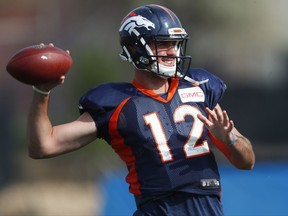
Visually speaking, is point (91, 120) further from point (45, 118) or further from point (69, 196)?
point (69, 196)

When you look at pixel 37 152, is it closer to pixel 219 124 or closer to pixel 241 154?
pixel 219 124

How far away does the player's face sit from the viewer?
3.96 meters

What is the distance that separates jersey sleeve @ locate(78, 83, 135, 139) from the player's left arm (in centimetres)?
44

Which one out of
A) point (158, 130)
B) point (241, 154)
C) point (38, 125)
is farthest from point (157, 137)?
point (38, 125)

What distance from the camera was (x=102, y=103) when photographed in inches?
153

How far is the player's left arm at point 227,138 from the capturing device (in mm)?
3742

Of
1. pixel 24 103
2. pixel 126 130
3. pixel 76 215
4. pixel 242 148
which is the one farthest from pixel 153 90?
pixel 24 103

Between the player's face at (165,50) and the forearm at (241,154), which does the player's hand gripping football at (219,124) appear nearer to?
the forearm at (241,154)

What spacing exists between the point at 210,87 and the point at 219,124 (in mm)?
391

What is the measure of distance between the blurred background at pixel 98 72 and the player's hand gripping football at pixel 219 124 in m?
3.24

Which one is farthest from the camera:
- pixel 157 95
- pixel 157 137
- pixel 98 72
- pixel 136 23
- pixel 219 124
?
pixel 98 72

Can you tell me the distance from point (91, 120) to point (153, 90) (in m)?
0.37

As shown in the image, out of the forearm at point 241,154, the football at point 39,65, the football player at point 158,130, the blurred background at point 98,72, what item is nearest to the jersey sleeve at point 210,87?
the football player at point 158,130

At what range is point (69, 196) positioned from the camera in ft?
24.1
